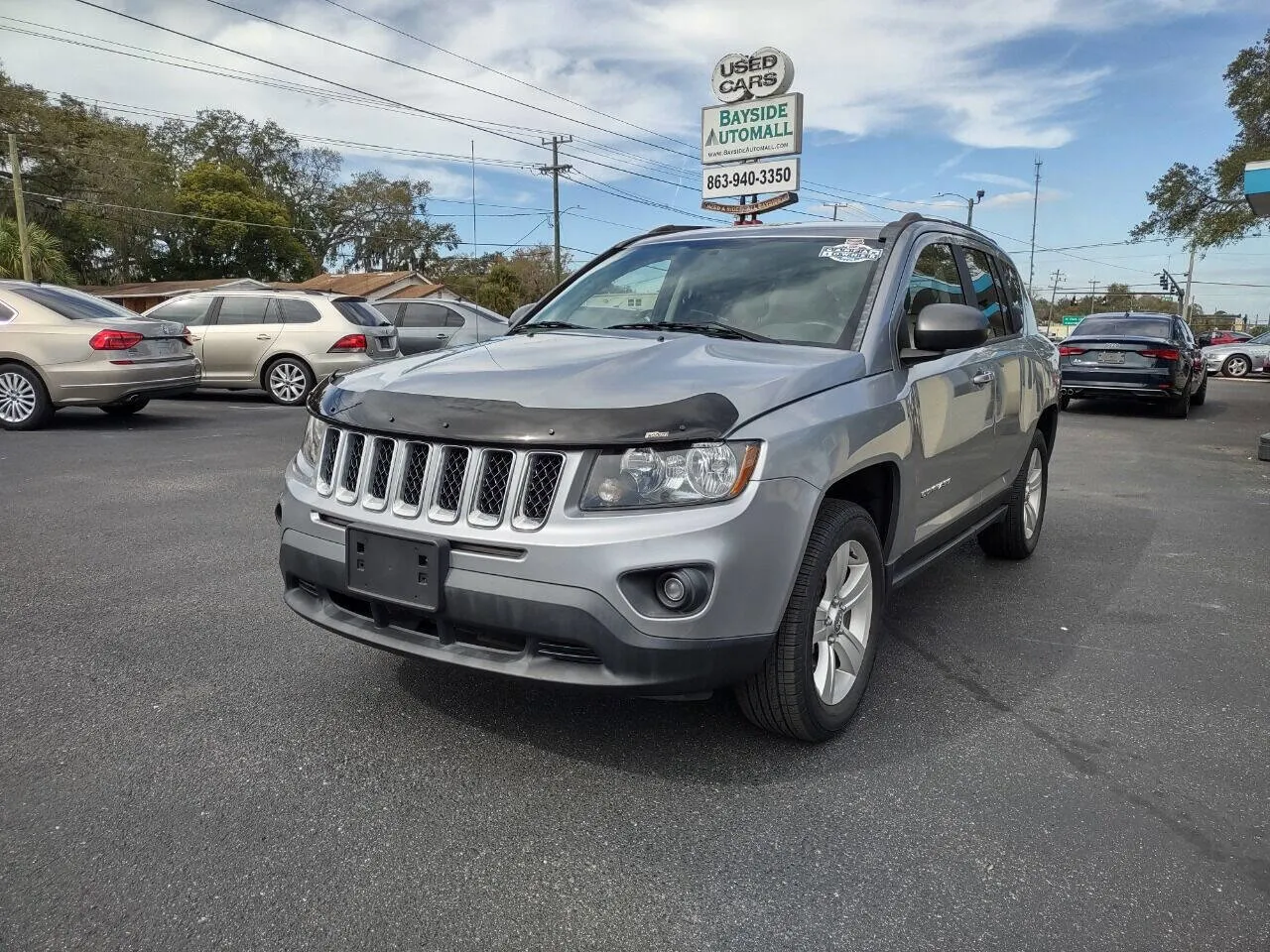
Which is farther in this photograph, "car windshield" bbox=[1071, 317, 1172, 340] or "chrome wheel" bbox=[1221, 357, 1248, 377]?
"chrome wheel" bbox=[1221, 357, 1248, 377]

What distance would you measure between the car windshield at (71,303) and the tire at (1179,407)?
13915mm

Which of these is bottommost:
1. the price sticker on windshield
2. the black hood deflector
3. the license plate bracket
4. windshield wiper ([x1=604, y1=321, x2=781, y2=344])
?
the license plate bracket

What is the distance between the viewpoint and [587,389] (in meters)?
2.67

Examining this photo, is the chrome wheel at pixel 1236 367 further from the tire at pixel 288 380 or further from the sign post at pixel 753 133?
the tire at pixel 288 380

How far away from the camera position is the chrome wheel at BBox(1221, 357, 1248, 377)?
2488 cm

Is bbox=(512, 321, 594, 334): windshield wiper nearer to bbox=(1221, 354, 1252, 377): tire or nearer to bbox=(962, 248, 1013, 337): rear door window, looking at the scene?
bbox=(962, 248, 1013, 337): rear door window

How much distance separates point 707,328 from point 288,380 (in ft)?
35.3

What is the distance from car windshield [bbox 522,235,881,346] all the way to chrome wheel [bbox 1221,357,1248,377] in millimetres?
26133

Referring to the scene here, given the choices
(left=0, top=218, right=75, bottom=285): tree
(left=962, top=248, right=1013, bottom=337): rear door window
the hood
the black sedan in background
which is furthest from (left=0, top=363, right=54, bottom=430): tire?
(left=0, top=218, right=75, bottom=285): tree

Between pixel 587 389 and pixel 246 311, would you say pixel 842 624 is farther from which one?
pixel 246 311

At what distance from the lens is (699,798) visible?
269cm

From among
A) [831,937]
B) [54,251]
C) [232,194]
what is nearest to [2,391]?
[831,937]

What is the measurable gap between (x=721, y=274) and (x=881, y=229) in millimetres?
687

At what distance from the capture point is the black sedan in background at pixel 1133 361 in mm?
13336
